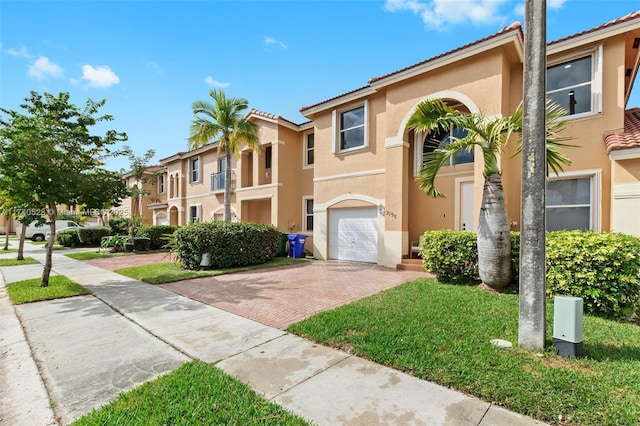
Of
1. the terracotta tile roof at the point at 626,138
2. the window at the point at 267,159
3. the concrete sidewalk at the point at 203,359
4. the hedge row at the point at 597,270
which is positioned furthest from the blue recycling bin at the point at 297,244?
the terracotta tile roof at the point at 626,138

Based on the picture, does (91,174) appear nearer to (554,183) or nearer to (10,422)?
(10,422)

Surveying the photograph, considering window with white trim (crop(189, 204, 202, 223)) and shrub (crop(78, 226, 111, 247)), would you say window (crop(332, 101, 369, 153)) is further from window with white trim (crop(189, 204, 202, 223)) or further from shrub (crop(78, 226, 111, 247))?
shrub (crop(78, 226, 111, 247))

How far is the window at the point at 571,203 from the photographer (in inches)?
334

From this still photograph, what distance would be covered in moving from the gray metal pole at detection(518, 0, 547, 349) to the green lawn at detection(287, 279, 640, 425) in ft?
1.43

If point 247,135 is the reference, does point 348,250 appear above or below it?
below

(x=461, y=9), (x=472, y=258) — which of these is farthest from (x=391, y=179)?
(x=461, y=9)

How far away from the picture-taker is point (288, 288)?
27.0 feet

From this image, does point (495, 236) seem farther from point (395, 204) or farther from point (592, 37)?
point (592, 37)

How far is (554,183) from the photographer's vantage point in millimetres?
8961

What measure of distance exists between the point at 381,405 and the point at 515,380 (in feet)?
5.29

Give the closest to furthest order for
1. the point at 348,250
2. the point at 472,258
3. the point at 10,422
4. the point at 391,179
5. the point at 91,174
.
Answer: the point at 10,422, the point at 472,258, the point at 91,174, the point at 391,179, the point at 348,250

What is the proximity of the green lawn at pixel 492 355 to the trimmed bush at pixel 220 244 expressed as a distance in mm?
6842

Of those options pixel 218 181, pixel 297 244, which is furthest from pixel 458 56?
pixel 218 181

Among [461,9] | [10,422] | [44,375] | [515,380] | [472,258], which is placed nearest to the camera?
[10,422]
